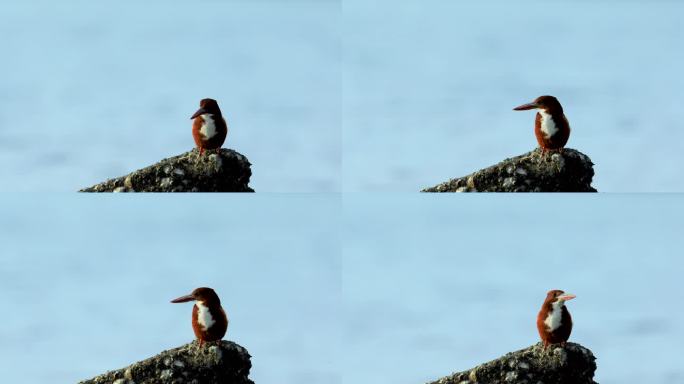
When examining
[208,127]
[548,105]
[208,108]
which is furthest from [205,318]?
[548,105]

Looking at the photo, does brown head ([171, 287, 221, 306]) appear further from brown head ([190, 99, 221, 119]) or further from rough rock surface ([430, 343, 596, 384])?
rough rock surface ([430, 343, 596, 384])

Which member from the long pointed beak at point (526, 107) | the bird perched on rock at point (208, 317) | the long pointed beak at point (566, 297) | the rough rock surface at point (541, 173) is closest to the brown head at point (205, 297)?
the bird perched on rock at point (208, 317)

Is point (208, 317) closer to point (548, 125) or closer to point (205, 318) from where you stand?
point (205, 318)

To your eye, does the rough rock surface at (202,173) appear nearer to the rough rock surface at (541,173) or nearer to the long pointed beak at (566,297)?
the rough rock surface at (541,173)

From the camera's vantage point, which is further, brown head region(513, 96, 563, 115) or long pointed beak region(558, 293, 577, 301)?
brown head region(513, 96, 563, 115)

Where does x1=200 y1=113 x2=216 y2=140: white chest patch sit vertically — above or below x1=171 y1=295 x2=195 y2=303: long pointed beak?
above

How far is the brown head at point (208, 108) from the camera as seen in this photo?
621 inches

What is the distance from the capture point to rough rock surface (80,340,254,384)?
15039mm

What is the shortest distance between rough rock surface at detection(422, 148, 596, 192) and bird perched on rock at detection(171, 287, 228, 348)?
2.58 meters

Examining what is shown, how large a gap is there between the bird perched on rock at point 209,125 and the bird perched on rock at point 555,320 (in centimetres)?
336

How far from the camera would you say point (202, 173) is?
52.1 feet

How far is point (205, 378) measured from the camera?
1504 centimetres

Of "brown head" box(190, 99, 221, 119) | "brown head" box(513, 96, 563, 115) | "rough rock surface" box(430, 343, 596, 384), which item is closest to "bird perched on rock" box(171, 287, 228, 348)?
"brown head" box(190, 99, 221, 119)

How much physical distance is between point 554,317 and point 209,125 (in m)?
3.59
